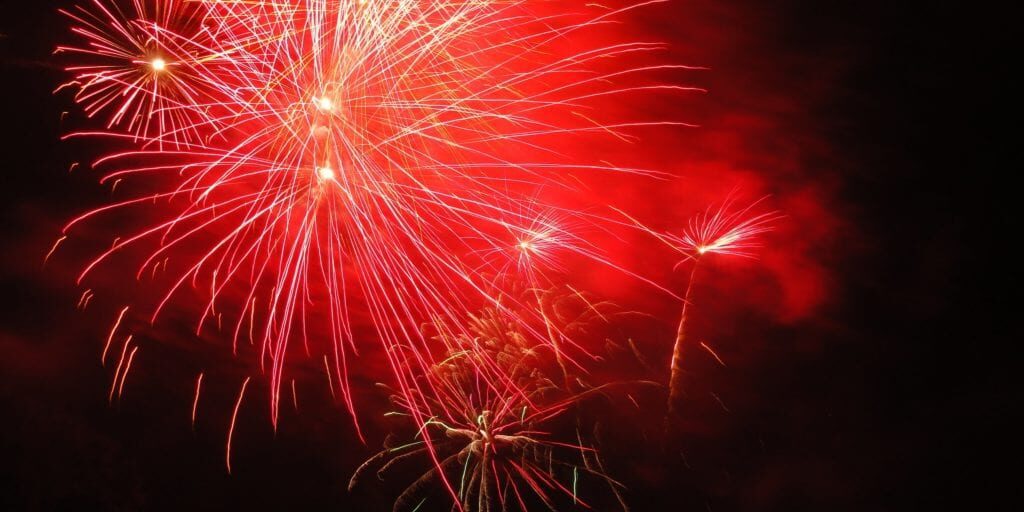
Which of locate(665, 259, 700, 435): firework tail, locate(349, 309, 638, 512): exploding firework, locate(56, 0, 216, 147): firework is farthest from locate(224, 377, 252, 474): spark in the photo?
locate(665, 259, 700, 435): firework tail

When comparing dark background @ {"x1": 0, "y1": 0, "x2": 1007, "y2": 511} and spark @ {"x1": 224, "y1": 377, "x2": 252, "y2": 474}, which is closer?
dark background @ {"x1": 0, "y1": 0, "x2": 1007, "y2": 511}

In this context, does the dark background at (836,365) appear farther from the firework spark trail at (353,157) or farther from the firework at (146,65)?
the firework at (146,65)

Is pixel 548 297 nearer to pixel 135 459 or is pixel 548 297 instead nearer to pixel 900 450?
pixel 900 450

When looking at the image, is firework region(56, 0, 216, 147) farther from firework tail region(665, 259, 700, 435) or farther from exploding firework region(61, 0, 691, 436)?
firework tail region(665, 259, 700, 435)

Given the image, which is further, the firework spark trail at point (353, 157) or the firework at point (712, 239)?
the firework spark trail at point (353, 157)

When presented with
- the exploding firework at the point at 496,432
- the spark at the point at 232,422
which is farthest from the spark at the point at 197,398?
the exploding firework at the point at 496,432

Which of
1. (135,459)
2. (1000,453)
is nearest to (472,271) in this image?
(135,459)
